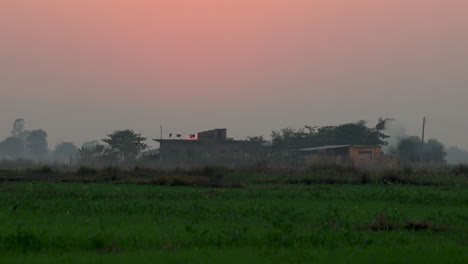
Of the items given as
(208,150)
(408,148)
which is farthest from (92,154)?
(408,148)

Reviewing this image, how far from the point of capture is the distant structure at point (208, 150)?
8438 cm

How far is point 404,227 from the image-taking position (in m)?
16.2

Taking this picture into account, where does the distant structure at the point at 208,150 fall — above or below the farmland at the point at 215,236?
above

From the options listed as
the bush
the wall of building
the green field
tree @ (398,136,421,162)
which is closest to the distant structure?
the wall of building

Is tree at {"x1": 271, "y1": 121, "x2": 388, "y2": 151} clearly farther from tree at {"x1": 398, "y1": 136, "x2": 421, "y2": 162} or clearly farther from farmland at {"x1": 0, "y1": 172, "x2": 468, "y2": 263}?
farmland at {"x1": 0, "y1": 172, "x2": 468, "y2": 263}

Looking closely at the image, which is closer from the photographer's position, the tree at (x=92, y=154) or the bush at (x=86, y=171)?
the bush at (x=86, y=171)

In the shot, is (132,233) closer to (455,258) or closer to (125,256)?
(125,256)

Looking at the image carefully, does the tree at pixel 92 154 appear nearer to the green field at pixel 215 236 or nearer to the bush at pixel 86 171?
the bush at pixel 86 171

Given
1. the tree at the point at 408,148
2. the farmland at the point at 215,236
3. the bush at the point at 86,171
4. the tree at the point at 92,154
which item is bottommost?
the farmland at the point at 215,236

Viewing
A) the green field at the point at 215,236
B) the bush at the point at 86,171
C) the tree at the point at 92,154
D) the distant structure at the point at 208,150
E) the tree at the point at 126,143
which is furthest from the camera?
the tree at the point at 126,143

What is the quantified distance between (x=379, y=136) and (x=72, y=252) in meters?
108

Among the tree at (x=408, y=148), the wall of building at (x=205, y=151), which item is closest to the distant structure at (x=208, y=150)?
the wall of building at (x=205, y=151)

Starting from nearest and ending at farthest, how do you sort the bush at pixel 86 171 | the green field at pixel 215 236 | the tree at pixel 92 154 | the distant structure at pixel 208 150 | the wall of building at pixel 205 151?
the green field at pixel 215 236 → the bush at pixel 86 171 → the wall of building at pixel 205 151 → the distant structure at pixel 208 150 → the tree at pixel 92 154

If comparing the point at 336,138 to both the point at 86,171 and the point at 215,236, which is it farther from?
the point at 215,236
